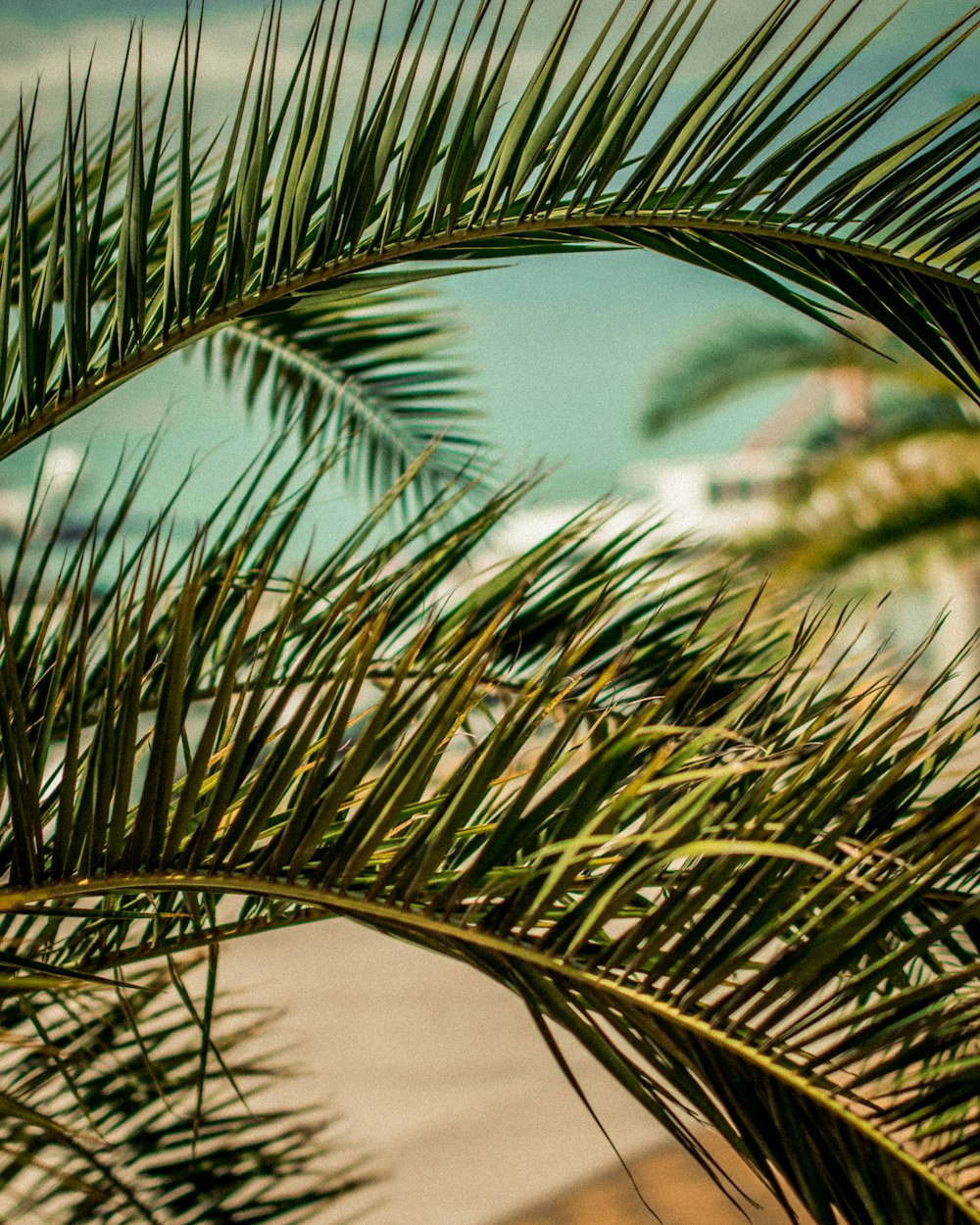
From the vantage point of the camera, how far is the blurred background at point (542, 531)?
52.5 inches

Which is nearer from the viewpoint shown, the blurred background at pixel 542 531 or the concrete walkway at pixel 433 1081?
the blurred background at pixel 542 531

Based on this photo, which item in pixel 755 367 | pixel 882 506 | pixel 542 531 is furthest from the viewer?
pixel 755 367

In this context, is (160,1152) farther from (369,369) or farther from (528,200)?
(369,369)

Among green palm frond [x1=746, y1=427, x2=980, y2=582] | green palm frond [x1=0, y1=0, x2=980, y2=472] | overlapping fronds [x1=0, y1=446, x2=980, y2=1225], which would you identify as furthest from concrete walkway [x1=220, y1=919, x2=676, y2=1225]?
green palm frond [x1=746, y1=427, x2=980, y2=582]

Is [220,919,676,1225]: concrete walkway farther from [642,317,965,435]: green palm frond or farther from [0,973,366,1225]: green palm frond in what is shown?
[642,317,965,435]: green palm frond

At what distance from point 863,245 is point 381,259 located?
1.14 feet

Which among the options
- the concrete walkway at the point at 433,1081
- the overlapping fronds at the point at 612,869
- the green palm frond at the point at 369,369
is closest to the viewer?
the overlapping fronds at the point at 612,869

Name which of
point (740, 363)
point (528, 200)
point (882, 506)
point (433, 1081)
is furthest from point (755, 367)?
point (528, 200)

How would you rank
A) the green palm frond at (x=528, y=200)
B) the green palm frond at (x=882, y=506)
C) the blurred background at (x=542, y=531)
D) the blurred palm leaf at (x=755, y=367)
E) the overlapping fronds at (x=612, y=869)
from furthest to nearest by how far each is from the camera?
the blurred palm leaf at (x=755, y=367) < the green palm frond at (x=882, y=506) < the blurred background at (x=542, y=531) < the green palm frond at (x=528, y=200) < the overlapping fronds at (x=612, y=869)

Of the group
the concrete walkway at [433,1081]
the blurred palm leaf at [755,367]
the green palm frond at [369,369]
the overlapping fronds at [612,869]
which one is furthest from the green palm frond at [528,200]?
the blurred palm leaf at [755,367]

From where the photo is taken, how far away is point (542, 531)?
14.7 feet

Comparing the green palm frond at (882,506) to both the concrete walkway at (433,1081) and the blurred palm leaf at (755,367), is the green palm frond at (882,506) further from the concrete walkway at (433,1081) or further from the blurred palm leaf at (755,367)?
the concrete walkway at (433,1081)

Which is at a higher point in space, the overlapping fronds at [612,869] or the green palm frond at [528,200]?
the green palm frond at [528,200]

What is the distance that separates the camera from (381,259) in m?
0.85
